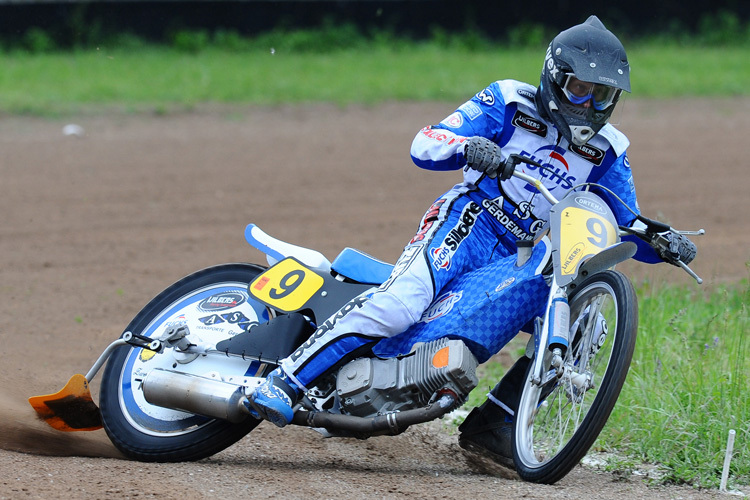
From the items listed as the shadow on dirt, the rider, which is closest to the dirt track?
the shadow on dirt

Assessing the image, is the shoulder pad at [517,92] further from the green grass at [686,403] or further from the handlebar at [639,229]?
the green grass at [686,403]

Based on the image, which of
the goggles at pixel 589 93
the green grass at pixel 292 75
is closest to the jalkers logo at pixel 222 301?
the goggles at pixel 589 93

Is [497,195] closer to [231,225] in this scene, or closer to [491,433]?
[491,433]

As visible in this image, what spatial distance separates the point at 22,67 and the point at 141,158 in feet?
17.2

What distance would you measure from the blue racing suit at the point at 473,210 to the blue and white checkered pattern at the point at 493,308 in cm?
10

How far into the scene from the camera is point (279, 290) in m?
4.52

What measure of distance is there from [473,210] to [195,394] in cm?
144

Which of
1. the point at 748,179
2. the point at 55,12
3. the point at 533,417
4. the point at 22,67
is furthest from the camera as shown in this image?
the point at 55,12

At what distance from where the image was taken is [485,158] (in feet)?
13.0

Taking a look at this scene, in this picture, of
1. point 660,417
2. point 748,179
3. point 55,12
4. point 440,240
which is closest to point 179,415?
point 440,240

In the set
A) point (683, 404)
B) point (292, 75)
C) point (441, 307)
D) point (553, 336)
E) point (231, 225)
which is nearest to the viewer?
point (553, 336)

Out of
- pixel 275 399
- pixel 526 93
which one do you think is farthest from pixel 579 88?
pixel 275 399

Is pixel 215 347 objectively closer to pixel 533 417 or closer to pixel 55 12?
pixel 533 417

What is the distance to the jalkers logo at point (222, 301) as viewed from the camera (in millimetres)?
4707
